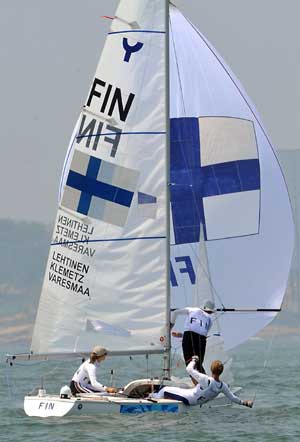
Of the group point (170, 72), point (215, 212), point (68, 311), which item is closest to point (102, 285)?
point (68, 311)

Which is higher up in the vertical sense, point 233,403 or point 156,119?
point 156,119

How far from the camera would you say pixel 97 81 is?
71.2ft

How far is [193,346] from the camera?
2050cm

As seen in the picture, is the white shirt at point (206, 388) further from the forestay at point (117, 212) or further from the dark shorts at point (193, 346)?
the forestay at point (117, 212)

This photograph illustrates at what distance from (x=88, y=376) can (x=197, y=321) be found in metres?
1.67

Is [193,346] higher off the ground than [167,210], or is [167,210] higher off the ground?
[167,210]

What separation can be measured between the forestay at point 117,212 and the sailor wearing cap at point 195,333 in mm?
625

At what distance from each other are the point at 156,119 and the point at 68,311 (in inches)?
119

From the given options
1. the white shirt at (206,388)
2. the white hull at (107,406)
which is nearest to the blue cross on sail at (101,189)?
the white shirt at (206,388)

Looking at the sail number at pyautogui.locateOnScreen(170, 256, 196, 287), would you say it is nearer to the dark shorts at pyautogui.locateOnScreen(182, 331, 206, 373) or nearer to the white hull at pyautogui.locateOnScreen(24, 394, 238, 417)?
the dark shorts at pyautogui.locateOnScreen(182, 331, 206, 373)

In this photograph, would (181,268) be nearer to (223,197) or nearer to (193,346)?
(223,197)

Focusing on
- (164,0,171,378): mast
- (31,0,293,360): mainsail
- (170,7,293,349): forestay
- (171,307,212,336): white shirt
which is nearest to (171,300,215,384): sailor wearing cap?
(171,307,212,336): white shirt

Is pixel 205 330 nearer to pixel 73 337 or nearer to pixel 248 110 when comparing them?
pixel 73 337

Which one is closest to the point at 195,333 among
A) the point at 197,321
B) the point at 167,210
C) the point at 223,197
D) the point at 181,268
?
the point at 197,321
